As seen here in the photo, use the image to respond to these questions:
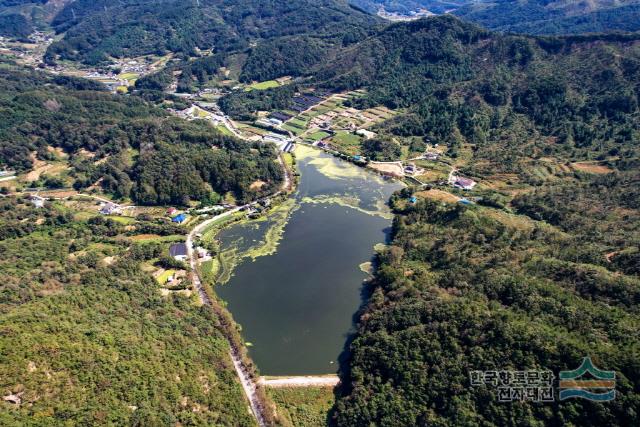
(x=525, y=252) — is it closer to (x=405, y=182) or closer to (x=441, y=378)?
(x=441, y=378)

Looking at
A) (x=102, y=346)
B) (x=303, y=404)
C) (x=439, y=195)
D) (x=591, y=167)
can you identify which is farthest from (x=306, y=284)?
(x=591, y=167)

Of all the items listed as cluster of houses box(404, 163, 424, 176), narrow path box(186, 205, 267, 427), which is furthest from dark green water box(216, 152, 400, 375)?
cluster of houses box(404, 163, 424, 176)

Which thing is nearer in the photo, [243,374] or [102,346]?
[102,346]

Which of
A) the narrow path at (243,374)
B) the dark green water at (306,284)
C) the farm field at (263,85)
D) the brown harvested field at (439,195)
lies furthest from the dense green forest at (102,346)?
the farm field at (263,85)

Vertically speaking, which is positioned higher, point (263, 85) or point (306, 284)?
point (263, 85)

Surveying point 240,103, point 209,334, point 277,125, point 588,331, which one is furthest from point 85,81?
point 588,331

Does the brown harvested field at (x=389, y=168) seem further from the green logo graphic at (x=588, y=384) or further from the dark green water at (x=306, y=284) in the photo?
the green logo graphic at (x=588, y=384)

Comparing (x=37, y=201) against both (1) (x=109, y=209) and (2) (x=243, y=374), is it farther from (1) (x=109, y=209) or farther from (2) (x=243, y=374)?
(2) (x=243, y=374)

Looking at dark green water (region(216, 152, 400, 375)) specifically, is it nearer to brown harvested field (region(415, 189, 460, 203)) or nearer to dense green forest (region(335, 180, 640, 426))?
dense green forest (region(335, 180, 640, 426))
